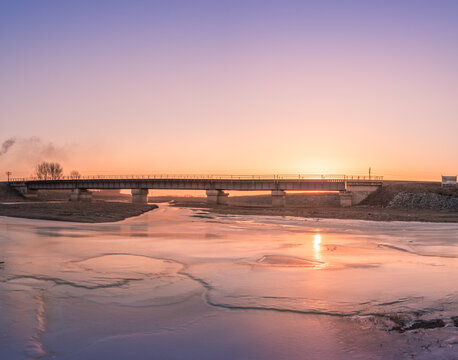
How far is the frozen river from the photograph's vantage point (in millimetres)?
6609

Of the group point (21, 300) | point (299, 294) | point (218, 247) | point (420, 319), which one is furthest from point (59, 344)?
point (218, 247)

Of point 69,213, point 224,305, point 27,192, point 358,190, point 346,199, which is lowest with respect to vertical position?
point 346,199

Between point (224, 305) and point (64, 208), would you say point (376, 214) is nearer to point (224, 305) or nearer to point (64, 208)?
point (64, 208)

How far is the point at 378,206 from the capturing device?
212 feet

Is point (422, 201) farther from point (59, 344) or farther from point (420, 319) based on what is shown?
point (59, 344)

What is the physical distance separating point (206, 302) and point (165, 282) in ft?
7.90

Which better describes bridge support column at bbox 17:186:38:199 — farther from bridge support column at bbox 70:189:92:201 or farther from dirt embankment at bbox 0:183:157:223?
bridge support column at bbox 70:189:92:201

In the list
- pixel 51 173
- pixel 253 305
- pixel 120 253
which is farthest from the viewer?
pixel 51 173

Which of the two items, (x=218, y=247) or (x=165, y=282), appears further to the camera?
(x=218, y=247)

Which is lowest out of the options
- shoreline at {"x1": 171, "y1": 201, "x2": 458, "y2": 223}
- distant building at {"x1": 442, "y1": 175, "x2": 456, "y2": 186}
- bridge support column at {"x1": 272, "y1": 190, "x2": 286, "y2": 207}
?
shoreline at {"x1": 171, "y1": 201, "x2": 458, "y2": 223}

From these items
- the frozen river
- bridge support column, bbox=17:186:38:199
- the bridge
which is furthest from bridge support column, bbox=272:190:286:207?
bridge support column, bbox=17:186:38:199

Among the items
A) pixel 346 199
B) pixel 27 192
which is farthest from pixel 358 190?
pixel 27 192

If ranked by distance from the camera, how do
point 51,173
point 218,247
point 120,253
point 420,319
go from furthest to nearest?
point 51,173, point 218,247, point 120,253, point 420,319

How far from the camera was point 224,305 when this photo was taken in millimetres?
9117
